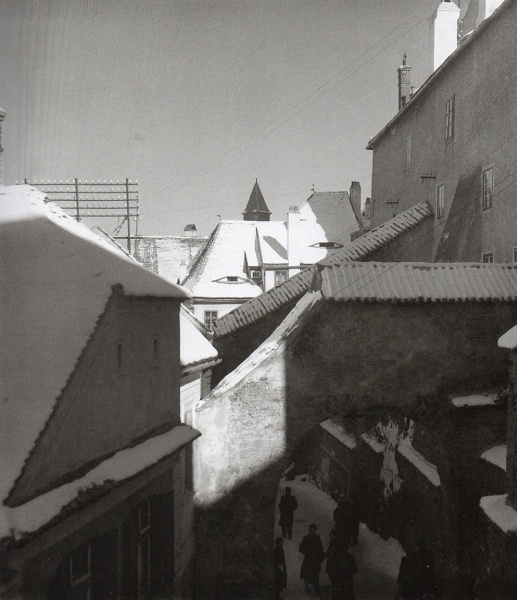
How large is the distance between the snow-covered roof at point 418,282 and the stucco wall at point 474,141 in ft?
9.93

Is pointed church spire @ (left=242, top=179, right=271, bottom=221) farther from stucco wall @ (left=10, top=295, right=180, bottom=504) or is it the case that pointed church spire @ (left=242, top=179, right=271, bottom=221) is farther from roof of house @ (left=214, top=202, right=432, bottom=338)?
stucco wall @ (left=10, top=295, right=180, bottom=504)

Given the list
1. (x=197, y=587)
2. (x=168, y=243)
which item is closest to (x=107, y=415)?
(x=197, y=587)

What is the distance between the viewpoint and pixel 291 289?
18812mm

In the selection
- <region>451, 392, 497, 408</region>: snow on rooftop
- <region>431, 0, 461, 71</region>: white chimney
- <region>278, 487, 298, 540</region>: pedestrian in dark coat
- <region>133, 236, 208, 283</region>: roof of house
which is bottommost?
<region>278, 487, 298, 540</region>: pedestrian in dark coat

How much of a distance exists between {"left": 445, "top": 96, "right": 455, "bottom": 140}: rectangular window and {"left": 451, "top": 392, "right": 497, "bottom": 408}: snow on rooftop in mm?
10456

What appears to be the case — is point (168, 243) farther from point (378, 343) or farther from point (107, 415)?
point (107, 415)

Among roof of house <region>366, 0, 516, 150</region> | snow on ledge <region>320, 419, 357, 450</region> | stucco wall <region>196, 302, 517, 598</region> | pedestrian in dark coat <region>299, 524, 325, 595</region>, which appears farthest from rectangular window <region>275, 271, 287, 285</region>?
pedestrian in dark coat <region>299, 524, 325, 595</region>

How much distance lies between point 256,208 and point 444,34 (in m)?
30.9

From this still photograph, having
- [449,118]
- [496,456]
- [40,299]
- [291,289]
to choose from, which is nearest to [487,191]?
[449,118]

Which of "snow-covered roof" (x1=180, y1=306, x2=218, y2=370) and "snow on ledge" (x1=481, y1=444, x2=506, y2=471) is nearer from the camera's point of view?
"snow on ledge" (x1=481, y1=444, x2=506, y2=471)

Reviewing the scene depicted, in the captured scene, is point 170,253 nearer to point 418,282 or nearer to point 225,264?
point 225,264

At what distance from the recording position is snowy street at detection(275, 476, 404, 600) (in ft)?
42.6

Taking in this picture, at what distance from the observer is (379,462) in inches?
672

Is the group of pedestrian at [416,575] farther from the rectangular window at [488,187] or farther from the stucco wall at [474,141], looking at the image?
the rectangular window at [488,187]
